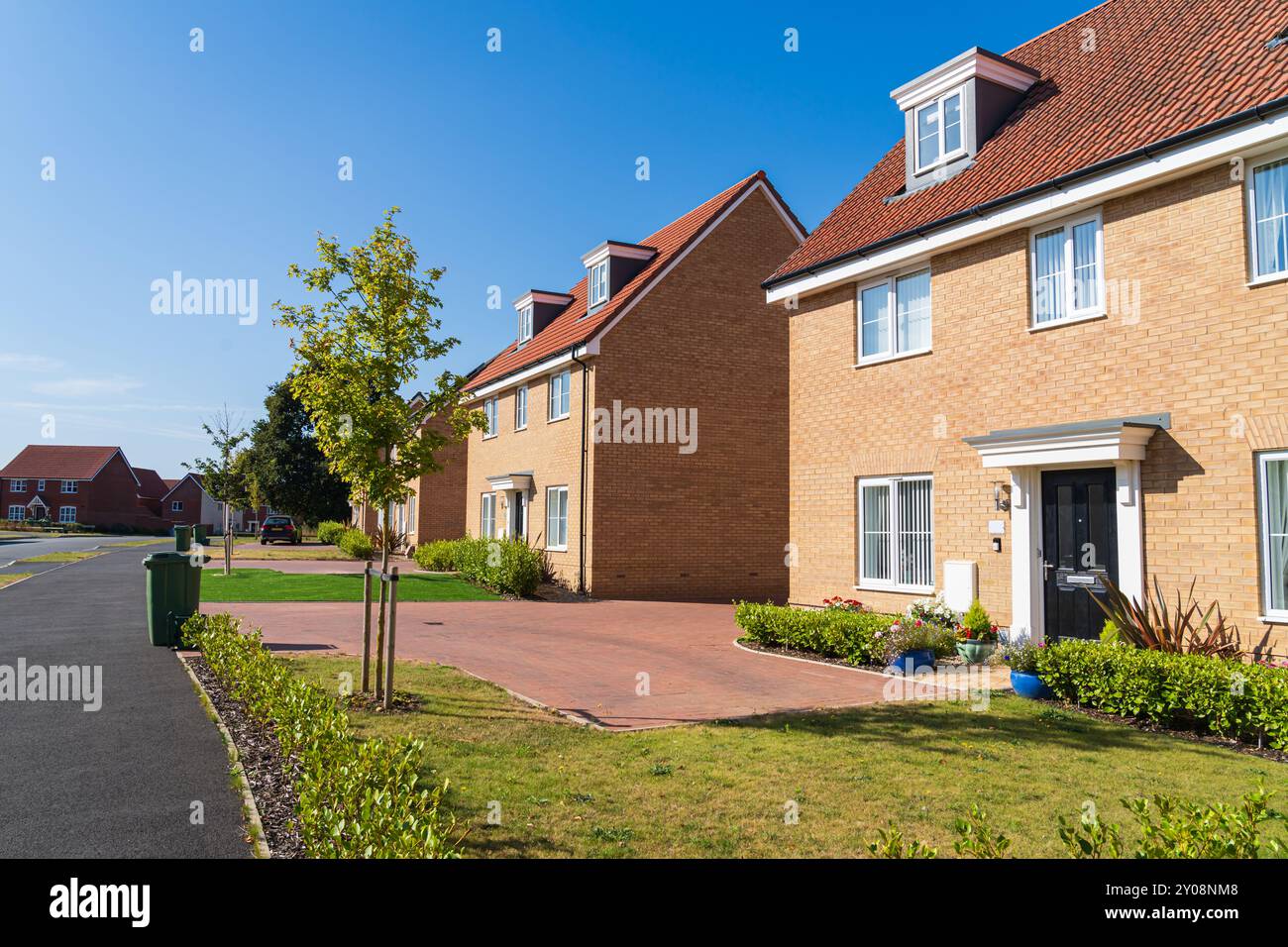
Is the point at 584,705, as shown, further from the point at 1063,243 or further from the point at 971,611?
the point at 1063,243

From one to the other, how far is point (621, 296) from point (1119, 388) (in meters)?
14.2

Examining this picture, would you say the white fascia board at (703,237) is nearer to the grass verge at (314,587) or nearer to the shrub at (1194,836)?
the grass verge at (314,587)

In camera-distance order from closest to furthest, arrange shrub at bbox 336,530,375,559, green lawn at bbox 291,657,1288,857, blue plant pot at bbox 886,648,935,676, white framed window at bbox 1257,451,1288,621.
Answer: green lawn at bbox 291,657,1288,857, white framed window at bbox 1257,451,1288,621, blue plant pot at bbox 886,648,935,676, shrub at bbox 336,530,375,559

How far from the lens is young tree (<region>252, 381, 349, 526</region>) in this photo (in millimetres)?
53906

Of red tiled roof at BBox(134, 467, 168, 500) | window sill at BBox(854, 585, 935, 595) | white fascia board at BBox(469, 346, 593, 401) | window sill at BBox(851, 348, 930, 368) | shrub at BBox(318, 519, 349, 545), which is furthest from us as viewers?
red tiled roof at BBox(134, 467, 168, 500)

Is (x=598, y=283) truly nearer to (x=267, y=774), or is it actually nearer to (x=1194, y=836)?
(x=267, y=774)

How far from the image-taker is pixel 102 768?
20.9 feet

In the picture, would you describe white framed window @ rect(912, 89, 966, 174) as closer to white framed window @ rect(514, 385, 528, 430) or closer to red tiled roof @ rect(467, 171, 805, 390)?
red tiled roof @ rect(467, 171, 805, 390)

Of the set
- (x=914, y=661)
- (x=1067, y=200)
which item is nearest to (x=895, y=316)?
(x=1067, y=200)

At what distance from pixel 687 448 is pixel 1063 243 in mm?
11722

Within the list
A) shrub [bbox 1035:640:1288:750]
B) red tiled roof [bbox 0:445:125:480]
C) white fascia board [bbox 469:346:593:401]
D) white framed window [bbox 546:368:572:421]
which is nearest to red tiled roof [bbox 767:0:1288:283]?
shrub [bbox 1035:640:1288:750]

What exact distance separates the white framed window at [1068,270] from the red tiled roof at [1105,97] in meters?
0.71

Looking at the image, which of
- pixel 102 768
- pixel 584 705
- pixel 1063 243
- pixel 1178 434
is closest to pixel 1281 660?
pixel 1178 434

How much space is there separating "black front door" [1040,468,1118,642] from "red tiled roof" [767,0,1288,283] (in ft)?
13.0
